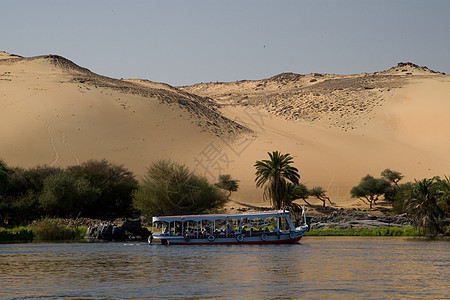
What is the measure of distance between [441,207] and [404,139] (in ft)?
163

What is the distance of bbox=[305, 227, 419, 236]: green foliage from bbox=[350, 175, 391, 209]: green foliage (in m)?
17.3

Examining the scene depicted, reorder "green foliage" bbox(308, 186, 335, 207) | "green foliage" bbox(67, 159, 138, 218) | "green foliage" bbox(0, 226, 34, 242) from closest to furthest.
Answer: "green foliage" bbox(0, 226, 34, 242), "green foliage" bbox(67, 159, 138, 218), "green foliage" bbox(308, 186, 335, 207)

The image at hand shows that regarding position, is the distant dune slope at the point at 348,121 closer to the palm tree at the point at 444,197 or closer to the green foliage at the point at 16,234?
the palm tree at the point at 444,197

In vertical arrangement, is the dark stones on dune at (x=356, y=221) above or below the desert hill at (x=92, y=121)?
below

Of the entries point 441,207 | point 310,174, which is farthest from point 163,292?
point 310,174

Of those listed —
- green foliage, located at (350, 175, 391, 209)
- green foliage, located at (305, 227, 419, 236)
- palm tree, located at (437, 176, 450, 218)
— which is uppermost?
green foliage, located at (350, 175, 391, 209)

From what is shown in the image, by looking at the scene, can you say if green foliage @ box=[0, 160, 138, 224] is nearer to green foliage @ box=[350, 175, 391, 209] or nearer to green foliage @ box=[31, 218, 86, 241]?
green foliage @ box=[31, 218, 86, 241]

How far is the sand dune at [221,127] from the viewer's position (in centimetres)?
7969

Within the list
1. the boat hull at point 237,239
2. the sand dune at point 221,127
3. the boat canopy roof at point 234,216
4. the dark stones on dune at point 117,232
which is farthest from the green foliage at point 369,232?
the sand dune at point 221,127

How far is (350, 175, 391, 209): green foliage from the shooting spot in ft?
234

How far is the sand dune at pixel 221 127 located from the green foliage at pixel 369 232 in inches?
777

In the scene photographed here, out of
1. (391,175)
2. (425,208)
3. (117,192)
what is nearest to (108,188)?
(117,192)

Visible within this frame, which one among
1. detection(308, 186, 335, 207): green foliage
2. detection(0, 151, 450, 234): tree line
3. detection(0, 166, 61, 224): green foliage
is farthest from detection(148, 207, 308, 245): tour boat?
detection(308, 186, 335, 207): green foliage

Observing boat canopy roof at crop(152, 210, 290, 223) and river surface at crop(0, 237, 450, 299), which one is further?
boat canopy roof at crop(152, 210, 290, 223)
